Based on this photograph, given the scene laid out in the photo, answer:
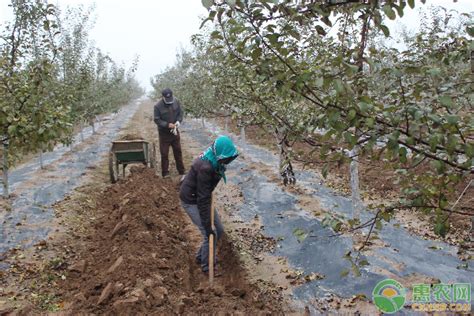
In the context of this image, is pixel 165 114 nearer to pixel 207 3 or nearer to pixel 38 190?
pixel 38 190

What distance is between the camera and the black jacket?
162 inches

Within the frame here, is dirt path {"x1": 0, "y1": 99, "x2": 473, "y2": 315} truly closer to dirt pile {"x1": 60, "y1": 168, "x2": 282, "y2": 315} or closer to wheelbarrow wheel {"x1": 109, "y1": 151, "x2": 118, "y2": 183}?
dirt pile {"x1": 60, "y1": 168, "x2": 282, "y2": 315}

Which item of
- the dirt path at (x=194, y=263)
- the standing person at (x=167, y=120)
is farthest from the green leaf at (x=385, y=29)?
the standing person at (x=167, y=120)

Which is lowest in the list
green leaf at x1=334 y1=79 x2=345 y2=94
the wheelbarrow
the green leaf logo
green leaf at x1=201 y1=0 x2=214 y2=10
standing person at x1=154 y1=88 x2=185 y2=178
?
the green leaf logo

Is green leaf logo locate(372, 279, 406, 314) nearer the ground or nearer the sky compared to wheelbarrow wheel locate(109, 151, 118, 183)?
nearer the ground

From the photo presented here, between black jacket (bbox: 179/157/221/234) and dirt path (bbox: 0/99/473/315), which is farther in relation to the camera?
black jacket (bbox: 179/157/221/234)

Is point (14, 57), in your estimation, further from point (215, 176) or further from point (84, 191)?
point (215, 176)

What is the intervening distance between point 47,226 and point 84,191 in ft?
7.26

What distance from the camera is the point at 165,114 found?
806cm

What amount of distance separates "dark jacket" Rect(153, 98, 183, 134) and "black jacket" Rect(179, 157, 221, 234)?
373 cm

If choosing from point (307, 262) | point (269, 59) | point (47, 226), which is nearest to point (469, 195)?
point (307, 262)

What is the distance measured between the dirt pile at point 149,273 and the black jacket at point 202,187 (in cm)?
64

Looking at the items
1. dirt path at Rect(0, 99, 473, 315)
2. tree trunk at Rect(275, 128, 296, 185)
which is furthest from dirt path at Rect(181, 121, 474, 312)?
tree trunk at Rect(275, 128, 296, 185)

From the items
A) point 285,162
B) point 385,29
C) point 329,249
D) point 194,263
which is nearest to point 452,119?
point 385,29
